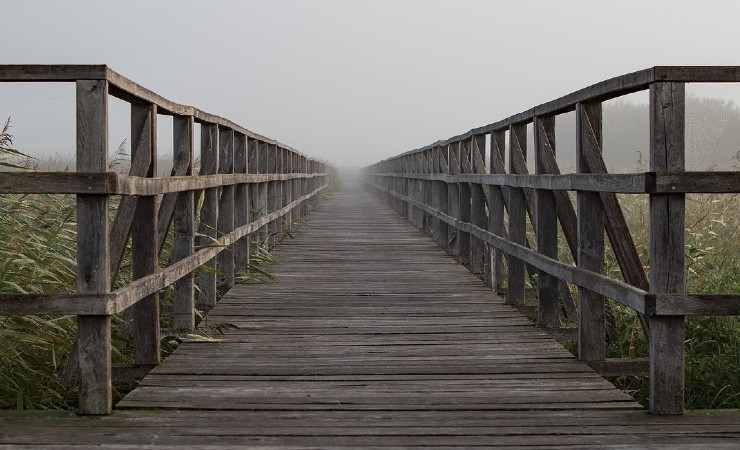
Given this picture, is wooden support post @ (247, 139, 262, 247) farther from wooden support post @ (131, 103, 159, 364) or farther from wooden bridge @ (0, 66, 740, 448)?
wooden support post @ (131, 103, 159, 364)

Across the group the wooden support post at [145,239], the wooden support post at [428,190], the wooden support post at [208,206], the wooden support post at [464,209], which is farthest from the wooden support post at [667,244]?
the wooden support post at [428,190]

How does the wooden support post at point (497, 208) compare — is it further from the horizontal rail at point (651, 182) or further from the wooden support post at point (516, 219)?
the horizontal rail at point (651, 182)

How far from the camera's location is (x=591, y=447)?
125 inches

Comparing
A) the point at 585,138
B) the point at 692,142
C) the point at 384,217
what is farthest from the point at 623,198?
the point at 692,142

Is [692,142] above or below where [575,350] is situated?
above

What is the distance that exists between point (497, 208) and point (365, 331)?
231 cm

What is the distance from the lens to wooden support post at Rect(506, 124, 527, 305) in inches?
251

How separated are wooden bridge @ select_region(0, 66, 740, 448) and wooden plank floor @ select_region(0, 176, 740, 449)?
0.01 metres

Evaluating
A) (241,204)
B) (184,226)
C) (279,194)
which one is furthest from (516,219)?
(279,194)

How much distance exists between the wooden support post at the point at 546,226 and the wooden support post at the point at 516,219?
732 millimetres

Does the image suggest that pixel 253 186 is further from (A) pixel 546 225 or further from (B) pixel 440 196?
(A) pixel 546 225

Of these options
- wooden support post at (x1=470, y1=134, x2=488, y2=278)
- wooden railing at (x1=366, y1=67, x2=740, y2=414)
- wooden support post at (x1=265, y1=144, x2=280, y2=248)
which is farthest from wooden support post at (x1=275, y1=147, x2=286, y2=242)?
wooden railing at (x1=366, y1=67, x2=740, y2=414)

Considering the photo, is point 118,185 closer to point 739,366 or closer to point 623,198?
point 739,366

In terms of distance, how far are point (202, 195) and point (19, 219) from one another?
155cm
